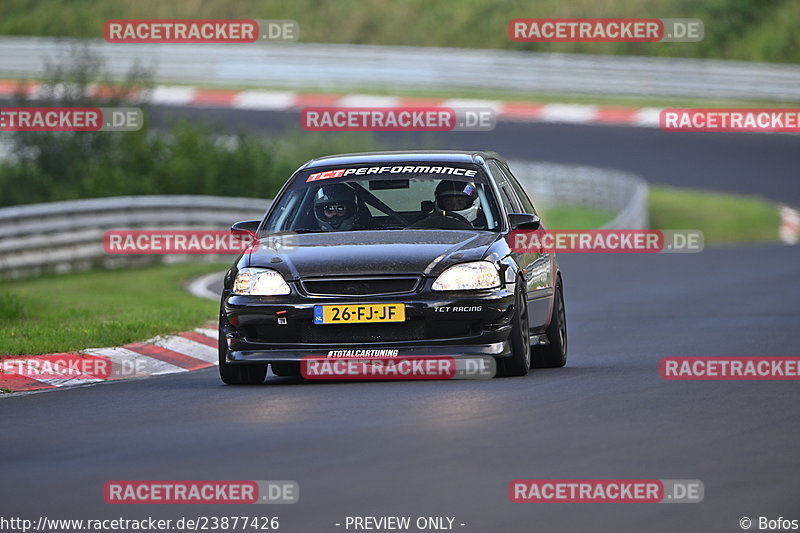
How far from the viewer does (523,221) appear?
36.6ft

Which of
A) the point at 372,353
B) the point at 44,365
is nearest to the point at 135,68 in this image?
the point at 44,365

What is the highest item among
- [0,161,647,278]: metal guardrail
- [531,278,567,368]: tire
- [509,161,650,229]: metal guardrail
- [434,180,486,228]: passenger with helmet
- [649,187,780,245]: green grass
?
[434,180,486,228]: passenger with helmet

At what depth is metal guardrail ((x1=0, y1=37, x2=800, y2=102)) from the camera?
40062 millimetres

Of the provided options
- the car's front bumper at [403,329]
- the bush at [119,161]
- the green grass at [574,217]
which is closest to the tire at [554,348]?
the car's front bumper at [403,329]

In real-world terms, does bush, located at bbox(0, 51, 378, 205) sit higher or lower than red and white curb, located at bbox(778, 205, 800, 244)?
higher

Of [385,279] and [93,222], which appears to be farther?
[93,222]

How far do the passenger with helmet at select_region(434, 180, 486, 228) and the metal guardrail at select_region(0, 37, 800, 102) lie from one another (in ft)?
95.8

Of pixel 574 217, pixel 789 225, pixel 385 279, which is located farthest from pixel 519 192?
pixel 574 217

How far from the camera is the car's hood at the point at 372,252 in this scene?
33.7ft

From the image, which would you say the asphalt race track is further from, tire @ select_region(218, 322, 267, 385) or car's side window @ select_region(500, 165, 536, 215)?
car's side window @ select_region(500, 165, 536, 215)

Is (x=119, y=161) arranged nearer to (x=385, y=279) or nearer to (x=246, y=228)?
(x=246, y=228)

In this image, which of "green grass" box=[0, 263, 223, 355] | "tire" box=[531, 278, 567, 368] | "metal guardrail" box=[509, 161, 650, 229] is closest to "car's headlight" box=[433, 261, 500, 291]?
"tire" box=[531, 278, 567, 368]

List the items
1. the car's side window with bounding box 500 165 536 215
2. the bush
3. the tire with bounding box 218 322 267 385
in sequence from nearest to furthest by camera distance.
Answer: the tire with bounding box 218 322 267 385 < the car's side window with bounding box 500 165 536 215 < the bush

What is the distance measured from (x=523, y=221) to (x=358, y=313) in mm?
1500
